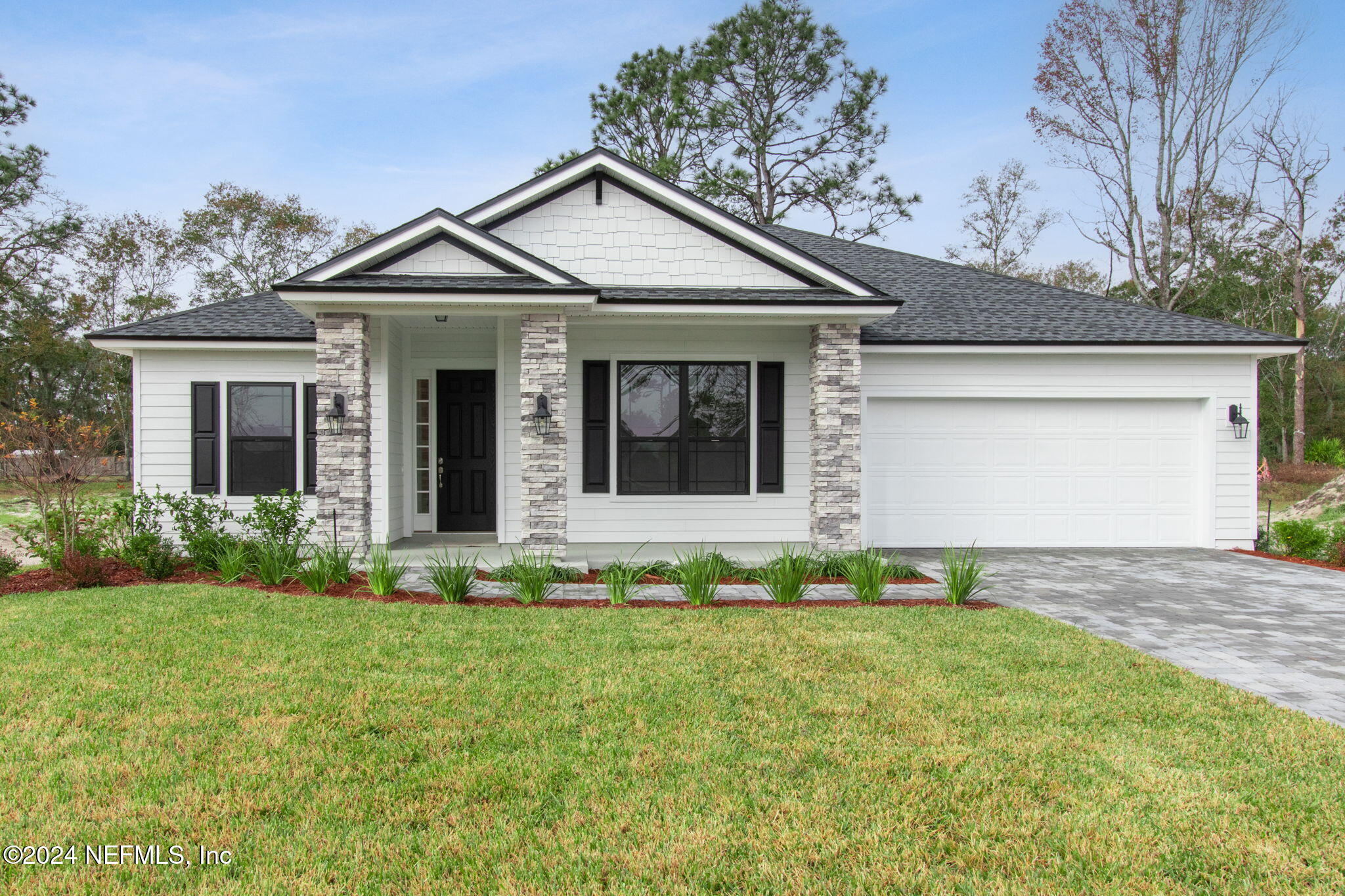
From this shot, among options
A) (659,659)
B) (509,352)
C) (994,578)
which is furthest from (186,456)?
(994,578)

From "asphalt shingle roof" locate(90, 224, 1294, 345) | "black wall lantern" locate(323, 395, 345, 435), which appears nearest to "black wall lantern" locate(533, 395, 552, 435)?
"asphalt shingle roof" locate(90, 224, 1294, 345)

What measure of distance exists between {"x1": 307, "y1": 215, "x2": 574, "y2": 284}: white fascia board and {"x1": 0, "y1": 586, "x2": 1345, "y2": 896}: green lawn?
15.5ft

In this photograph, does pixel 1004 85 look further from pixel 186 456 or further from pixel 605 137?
pixel 186 456

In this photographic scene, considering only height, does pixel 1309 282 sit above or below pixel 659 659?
above

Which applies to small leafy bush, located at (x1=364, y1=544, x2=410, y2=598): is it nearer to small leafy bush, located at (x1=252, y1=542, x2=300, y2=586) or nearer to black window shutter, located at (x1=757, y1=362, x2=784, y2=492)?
Result: small leafy bush, located at (x1=252, y1=542, x2=300, y2=586)

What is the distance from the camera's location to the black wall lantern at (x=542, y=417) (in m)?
9.38

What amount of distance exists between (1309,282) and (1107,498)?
3054 cm

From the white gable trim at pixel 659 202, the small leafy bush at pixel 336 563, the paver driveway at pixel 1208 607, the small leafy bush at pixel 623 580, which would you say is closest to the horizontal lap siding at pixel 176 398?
the small leafy bush at pixel 336 563

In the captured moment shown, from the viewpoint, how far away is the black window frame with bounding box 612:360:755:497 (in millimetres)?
11305

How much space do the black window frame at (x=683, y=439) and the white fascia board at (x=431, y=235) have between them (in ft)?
7.53

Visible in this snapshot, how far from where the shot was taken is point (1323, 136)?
2498 centimetres

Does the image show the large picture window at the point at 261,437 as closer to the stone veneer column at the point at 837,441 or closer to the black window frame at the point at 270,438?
the black window frame at the point at 270,438

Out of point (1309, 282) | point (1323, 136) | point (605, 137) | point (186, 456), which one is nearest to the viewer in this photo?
point (186, 456)

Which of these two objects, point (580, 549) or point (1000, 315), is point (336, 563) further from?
point (1000, 315)
